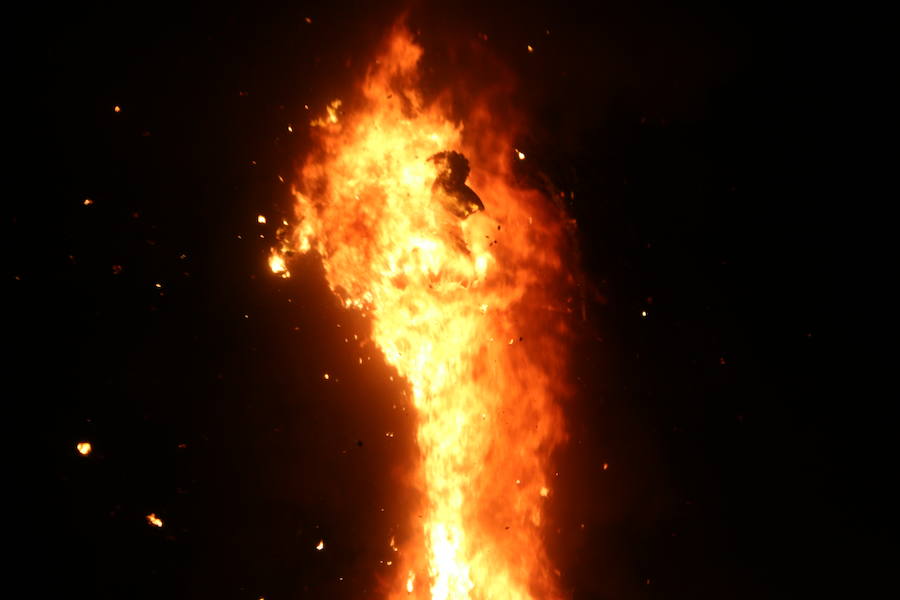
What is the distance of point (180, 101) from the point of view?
4.43 meters

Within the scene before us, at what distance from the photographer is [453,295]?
532 cm

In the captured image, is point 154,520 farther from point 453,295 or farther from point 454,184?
point 454,184

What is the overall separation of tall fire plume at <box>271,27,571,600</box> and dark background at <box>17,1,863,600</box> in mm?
264

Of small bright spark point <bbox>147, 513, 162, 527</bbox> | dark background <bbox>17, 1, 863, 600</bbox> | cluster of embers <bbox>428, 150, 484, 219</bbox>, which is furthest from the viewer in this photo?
cluster of embers <bbox>428, 150, 484, 219</bbox>

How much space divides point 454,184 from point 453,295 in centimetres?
111

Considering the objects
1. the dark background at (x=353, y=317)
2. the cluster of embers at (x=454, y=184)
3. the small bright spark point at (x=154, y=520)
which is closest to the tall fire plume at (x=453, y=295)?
the cluster of embers at (x=454, y=184)

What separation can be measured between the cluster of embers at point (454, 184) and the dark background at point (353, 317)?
0.75 metres

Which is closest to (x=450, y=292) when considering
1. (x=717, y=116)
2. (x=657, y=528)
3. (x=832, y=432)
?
(x=717, y=116)

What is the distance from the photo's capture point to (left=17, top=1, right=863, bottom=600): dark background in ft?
14.4

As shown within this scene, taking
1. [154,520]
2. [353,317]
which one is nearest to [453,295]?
[353,317]

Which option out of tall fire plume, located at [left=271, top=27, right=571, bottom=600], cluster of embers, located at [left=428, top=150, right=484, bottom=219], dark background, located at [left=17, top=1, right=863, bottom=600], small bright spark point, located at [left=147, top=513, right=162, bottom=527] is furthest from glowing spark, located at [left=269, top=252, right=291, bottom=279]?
A: small bright spark point, located at [left=147, top=513, right=162, bottom=527]

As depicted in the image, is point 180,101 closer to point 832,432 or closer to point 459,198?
point 459,198

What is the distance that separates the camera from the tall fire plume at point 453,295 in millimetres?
4926

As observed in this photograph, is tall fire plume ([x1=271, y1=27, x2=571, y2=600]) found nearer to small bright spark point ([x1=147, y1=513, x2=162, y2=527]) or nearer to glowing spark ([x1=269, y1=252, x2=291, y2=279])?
glowing spark ([x1=269, y1=252, x2=291, y2=279])
